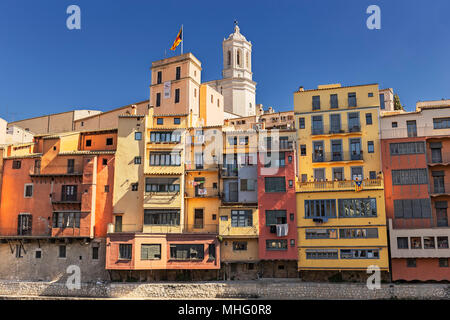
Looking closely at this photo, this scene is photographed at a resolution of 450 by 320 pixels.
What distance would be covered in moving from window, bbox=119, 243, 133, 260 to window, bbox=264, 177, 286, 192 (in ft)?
48.1

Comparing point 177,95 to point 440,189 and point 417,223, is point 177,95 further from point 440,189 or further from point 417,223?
point 440,189

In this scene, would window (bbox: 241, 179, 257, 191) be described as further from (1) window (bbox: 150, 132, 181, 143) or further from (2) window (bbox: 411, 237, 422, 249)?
(2) window (bbox: 411, 237, 422, 249)

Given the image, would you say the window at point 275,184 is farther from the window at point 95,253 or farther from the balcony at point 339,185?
the window at point 95,253

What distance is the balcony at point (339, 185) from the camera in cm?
4578

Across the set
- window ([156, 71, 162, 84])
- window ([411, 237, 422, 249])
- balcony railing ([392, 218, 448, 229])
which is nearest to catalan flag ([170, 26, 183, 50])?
window ([156, 71, 162, 84])

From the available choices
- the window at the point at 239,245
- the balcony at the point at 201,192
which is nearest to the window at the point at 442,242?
the window at the point at 239,245

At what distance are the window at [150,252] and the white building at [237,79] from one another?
1821 inches

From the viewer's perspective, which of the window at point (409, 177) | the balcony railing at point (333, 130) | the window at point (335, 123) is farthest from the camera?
the window at point (335, 123)

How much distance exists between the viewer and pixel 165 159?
5172 centimetres

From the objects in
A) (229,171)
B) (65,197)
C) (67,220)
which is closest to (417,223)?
(229,171)
